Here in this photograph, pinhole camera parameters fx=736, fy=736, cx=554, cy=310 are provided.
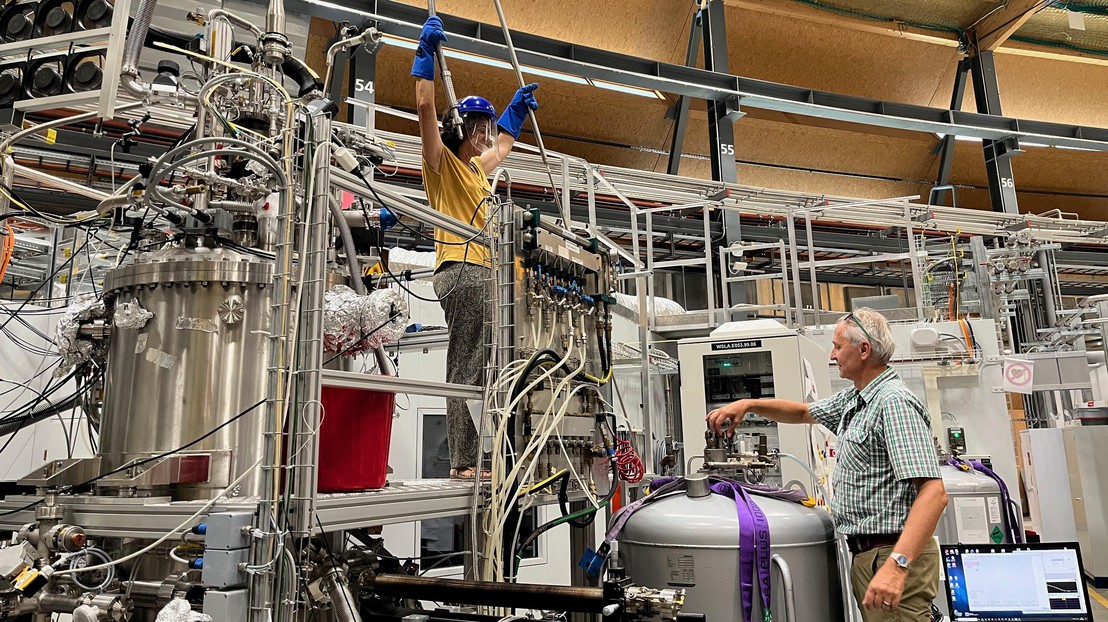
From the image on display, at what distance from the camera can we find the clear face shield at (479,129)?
2.46m

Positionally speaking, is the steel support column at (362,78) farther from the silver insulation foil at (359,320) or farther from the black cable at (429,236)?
the silver insulation foil at (359,320)

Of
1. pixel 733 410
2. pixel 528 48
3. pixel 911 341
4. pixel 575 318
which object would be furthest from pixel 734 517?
pixel 528 48

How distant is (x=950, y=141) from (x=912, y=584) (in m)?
8.01

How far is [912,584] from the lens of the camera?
80.0 inches

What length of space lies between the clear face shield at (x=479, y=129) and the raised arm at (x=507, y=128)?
5 cm

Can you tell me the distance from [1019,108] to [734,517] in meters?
9.24

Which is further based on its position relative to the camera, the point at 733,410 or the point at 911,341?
the point at 911,341

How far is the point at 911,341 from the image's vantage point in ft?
17.3

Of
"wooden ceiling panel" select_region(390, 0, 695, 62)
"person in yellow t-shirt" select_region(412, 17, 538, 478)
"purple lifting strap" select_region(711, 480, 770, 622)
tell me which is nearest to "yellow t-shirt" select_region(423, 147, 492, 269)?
"person in yellow t-shirt" select_region(412, 17, 538, 478)

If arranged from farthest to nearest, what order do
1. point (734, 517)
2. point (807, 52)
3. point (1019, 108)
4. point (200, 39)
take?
point (1019, 108), point (807, 52), point (734, 517), point (200, 39)

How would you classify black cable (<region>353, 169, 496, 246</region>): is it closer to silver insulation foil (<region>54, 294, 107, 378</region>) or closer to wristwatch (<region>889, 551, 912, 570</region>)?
silver insulation foil (<region>54, 294, 107, 378</region>)

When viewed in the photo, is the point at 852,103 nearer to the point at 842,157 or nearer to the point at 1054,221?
the point at 842,157

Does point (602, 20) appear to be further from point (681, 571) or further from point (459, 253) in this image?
point (681, 571)

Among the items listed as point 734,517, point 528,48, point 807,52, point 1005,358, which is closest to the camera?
point 734,517
